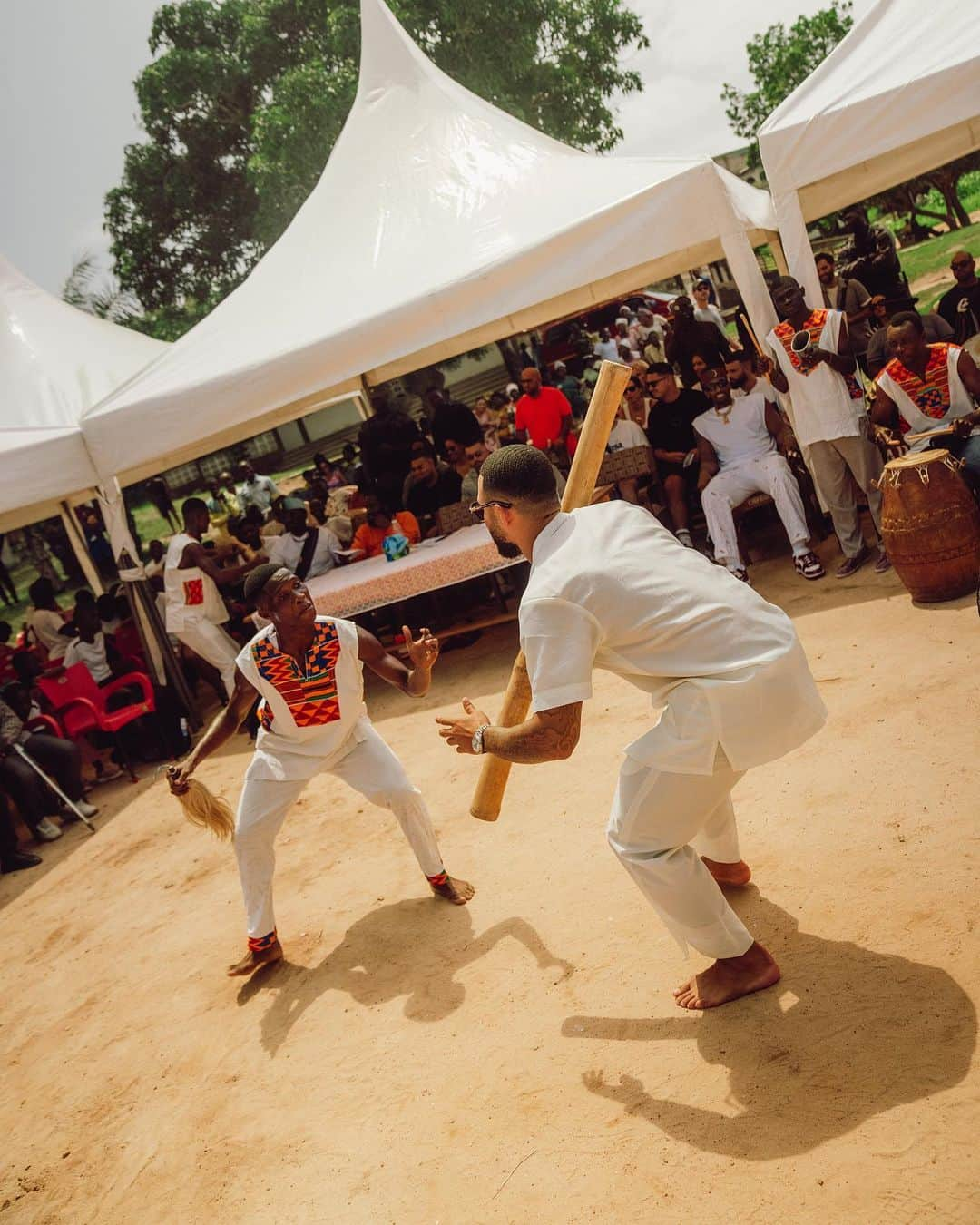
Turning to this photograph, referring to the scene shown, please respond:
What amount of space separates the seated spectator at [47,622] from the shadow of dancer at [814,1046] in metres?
8.98

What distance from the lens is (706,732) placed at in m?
2.70

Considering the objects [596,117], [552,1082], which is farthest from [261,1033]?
[596,117]

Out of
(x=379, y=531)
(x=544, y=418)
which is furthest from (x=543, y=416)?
(x=379, y=531)

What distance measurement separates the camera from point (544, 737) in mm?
2689

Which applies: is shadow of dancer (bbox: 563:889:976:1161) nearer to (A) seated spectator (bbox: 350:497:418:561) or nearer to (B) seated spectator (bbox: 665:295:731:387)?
(A) seated spectator (bbox: 350:497:418:561)

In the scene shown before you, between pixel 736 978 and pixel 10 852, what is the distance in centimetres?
633

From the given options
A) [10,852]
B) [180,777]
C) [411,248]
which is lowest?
[10,852]

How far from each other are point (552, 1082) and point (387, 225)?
816 cm

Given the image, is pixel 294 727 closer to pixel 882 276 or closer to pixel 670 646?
pixel 670 646

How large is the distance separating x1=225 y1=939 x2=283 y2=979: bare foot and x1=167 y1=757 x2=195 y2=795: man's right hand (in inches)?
33.1

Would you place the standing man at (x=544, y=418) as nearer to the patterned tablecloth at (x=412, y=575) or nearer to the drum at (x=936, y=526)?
the patterned tablecloth at (x=412, y=575)

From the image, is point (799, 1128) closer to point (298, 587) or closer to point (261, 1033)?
point (261, 1033)

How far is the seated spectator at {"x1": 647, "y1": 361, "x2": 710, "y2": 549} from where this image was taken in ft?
28.0

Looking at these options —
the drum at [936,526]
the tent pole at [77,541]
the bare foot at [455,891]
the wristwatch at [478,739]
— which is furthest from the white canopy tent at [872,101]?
the tent pole at [77,541]
